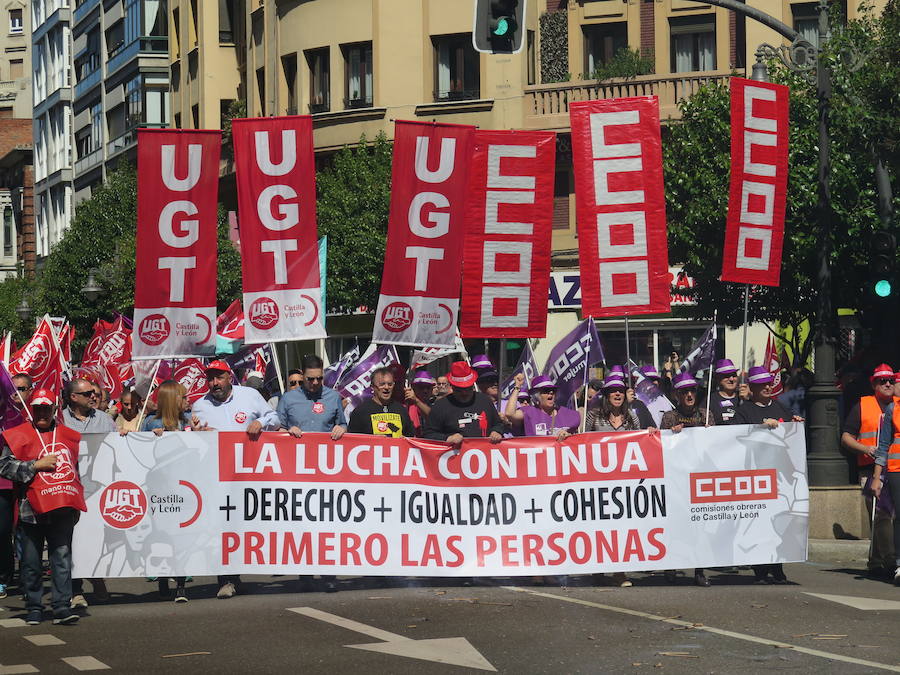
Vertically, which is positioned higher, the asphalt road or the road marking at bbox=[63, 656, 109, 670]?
the road marking at bbox=[63, 656, 109, 670]

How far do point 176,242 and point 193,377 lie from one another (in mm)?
8441

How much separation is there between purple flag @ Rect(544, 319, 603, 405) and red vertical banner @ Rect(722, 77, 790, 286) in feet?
13.7

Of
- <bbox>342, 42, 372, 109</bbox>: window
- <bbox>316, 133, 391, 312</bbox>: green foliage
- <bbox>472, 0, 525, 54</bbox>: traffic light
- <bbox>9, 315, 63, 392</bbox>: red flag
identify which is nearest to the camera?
<bbox>472, 0, 525, 54</bbox>: traffic light

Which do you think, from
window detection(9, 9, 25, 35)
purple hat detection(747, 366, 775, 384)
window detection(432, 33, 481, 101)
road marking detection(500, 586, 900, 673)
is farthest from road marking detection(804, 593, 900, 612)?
window detection(9, 9, 25, 35)

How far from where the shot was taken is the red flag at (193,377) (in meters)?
21.7

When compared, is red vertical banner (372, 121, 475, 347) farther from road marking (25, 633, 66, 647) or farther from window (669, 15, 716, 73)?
window (669, 15, 716, 73)

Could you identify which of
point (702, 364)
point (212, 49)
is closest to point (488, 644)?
point (702, 364)

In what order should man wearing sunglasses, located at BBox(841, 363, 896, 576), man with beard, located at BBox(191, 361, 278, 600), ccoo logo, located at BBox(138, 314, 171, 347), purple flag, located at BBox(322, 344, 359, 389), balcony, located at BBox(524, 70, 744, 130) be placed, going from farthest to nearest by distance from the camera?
balcony, located at BBox(524, 70, 744, 130) → purple flag, located at BBox(322, 344, 359, 389) → ccoo logo, located at BBox(138, 314, 171, 347) → man wearing sunglasses, located at BBox(841, 363, 896, 576) → man with beard, located at BBox(191, 361, 278, 600)

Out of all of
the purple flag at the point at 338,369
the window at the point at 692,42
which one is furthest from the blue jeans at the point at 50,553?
the window at the point at 692,42

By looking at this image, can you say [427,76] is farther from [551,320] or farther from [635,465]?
[635,465]

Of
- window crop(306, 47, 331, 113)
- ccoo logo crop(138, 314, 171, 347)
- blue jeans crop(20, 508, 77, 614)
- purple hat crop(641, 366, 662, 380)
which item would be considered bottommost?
blue jeans crop(20, 508, 77, 614)

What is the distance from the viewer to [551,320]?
34.5m

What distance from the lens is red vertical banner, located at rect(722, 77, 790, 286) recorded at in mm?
14633

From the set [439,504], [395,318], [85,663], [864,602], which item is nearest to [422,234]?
[395,318]
